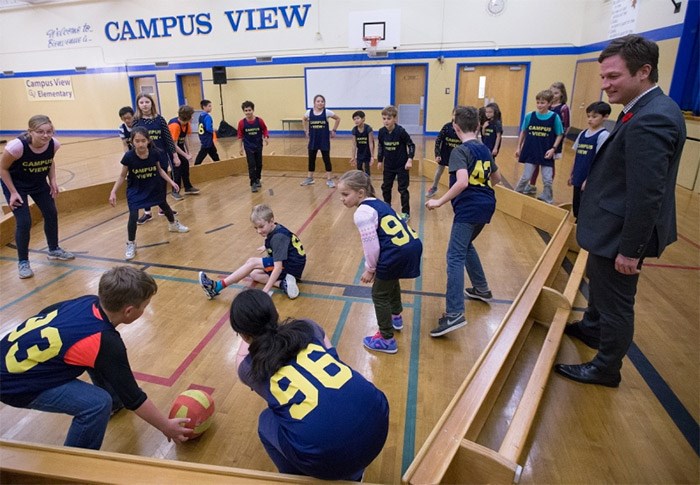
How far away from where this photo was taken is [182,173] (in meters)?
6.97

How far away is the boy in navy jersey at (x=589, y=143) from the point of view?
434 centimetres

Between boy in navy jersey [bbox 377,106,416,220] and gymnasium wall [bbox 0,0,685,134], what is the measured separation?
331 inches

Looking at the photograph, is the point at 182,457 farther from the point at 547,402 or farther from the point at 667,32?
the point at 667,32

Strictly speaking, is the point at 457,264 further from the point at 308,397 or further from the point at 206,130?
the point at 206,130

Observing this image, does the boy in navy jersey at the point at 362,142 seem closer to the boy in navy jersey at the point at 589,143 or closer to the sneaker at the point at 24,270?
the boy in navy jersey at the point at 589,143

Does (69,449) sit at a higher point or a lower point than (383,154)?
lower

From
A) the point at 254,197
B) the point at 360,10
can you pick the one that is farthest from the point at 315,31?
the point at 254,197

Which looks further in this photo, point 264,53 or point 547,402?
point 264,53

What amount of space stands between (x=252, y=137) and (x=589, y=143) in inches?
201

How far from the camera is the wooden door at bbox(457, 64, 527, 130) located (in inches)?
509

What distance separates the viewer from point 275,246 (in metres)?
3.53

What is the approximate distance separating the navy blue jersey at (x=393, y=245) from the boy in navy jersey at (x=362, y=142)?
163 inches

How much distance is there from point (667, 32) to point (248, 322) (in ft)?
31.5

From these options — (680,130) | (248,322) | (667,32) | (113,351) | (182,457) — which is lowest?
(182,457)
